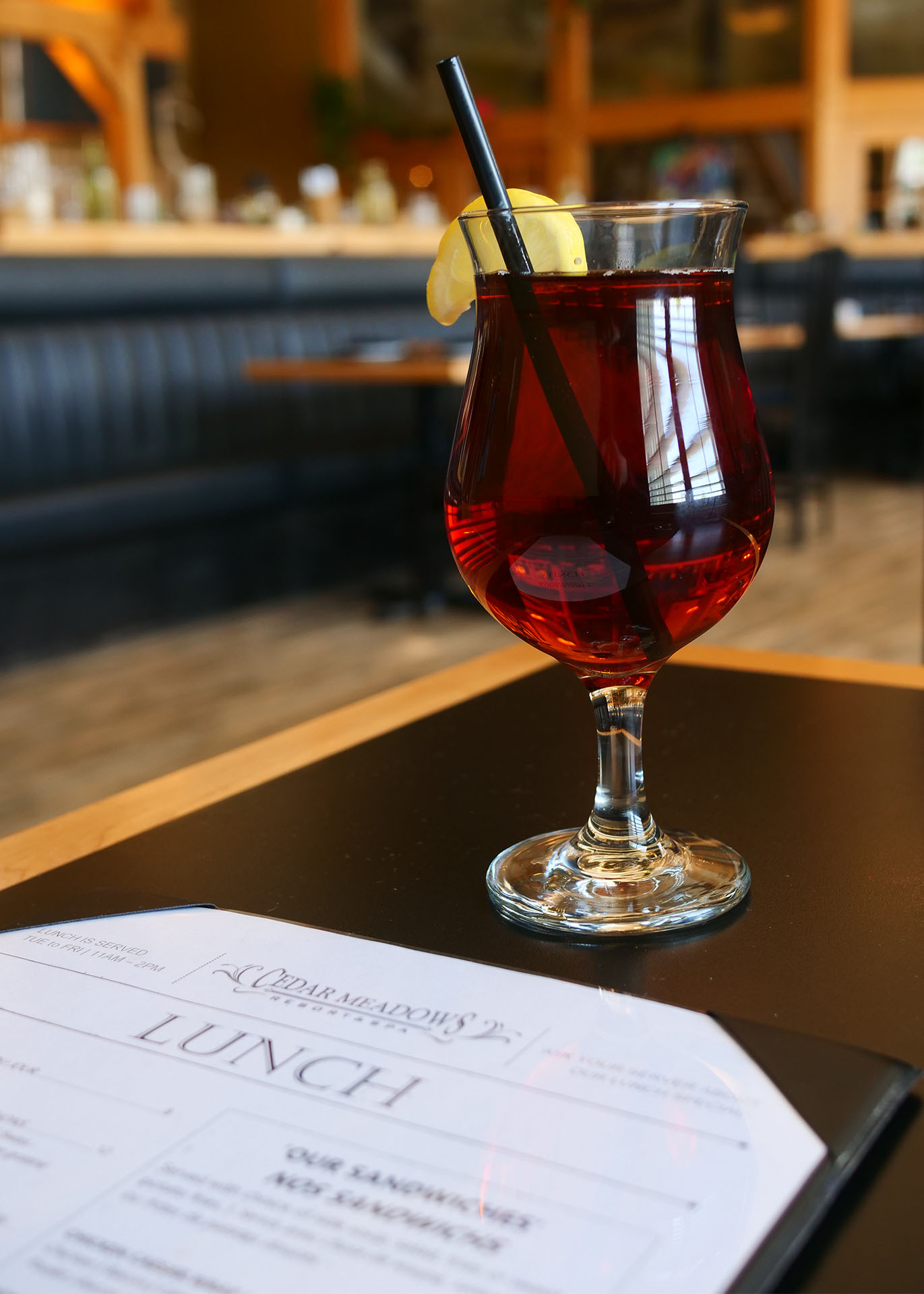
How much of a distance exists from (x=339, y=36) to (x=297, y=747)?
33.6ft

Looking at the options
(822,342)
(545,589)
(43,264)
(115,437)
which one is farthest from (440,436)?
(545,589)

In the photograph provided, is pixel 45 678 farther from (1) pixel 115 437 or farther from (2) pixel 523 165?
(2) pixel 523 165

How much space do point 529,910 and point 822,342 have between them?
15.0 feet

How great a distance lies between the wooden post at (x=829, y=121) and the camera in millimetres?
8938

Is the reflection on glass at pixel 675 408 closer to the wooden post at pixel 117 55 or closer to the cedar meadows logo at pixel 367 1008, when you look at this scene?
the cedar meadows logo at pixel 367 1008

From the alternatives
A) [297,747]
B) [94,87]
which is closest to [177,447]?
[297,747]


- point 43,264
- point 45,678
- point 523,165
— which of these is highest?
point 523,165

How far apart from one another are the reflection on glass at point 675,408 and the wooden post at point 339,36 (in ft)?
33.5

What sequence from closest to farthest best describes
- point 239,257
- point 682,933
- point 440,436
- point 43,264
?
point 682,933 → point 43,264 → point 440,436 → point 239,257

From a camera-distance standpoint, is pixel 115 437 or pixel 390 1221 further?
pixel 115 437

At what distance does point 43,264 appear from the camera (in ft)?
11.3

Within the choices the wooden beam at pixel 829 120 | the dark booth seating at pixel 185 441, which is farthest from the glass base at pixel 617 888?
the wooden beam at pixel 829 120

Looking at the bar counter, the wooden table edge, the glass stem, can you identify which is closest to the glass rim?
the glass stem

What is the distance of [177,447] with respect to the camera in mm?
3777
